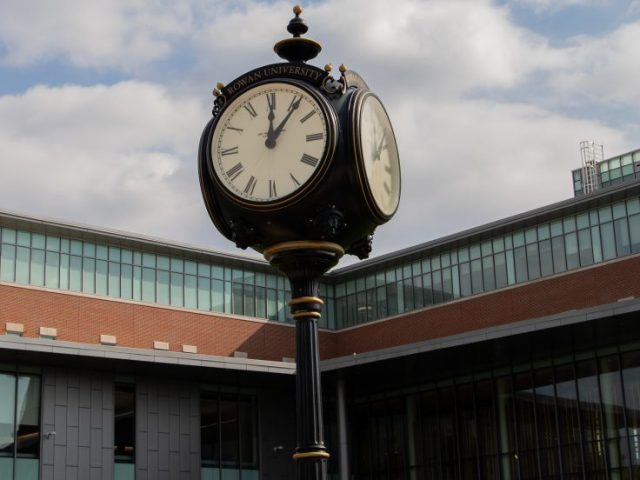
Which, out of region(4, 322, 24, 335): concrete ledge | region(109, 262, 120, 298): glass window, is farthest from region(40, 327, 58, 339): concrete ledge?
region(109, 262, 120, 298): glass window

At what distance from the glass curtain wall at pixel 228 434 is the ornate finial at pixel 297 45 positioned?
3062 centimetres

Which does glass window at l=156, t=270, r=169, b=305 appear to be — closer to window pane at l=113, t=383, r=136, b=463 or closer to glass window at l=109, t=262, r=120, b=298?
glass window at l=109, t=262, r=120, b=298

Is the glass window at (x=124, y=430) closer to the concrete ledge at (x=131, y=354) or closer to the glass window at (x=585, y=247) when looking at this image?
the concrete ledge at (x=131, y=354)

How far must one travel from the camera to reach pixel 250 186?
7.75 m

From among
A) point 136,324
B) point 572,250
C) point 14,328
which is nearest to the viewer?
point 14,328

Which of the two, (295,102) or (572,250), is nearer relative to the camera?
(295,102)

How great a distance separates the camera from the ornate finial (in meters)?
8.04

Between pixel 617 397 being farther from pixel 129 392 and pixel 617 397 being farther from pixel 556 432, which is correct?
pixel 129 392

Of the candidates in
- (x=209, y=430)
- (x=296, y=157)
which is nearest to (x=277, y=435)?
(x=209, y=430)

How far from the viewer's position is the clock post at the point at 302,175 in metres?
7.49

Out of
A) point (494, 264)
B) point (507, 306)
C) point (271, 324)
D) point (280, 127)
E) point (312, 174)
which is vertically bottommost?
point (312, 174)

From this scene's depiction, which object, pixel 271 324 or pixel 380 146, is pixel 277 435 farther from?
pixel 380 146

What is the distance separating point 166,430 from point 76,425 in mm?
3048

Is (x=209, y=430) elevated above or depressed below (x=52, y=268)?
below
